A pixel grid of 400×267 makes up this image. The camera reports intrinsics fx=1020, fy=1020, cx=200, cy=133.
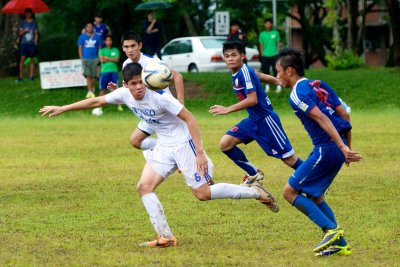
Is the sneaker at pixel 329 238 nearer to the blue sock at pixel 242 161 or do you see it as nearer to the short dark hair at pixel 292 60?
the short dark hair at pixel 292 60

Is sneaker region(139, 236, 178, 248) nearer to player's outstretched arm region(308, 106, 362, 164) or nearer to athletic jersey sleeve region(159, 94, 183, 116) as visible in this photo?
athletic jersey sleeve region(159, 94, 183, 116)

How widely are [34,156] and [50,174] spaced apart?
2674 mm

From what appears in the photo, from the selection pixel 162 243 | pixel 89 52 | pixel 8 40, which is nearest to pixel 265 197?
pixel 162 243

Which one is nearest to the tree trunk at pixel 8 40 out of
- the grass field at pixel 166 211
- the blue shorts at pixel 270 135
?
the grass field at pixel 166 211

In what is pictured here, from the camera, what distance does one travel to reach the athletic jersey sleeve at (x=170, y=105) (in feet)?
28.4

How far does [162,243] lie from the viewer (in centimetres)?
874

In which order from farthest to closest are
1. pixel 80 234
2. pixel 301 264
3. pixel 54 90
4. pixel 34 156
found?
pixel 54 90 < pixel 34 156 < pixel 80 234 < pixel 301 264

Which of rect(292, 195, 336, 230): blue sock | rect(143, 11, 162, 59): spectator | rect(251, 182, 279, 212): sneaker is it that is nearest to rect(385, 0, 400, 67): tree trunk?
rect(143, 11, 162, 59): spectator

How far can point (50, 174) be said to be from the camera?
48.1ft

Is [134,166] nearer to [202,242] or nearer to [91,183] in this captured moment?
[91,183]

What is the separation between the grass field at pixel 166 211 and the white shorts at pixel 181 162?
0.57 metres

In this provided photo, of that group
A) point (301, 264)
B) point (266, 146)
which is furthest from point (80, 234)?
point (266, 146)

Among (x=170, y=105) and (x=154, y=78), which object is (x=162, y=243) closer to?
(x=170, y=105)

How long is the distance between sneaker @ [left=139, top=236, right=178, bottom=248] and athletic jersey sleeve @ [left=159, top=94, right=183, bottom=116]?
108 cm
